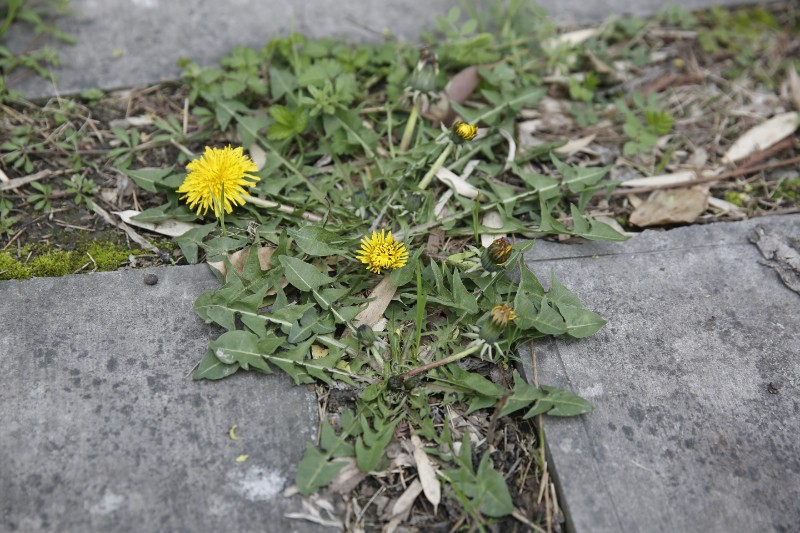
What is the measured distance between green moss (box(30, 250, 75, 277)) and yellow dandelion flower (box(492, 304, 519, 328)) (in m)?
1.45

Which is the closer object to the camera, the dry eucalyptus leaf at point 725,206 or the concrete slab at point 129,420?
the concrete slab at point 129,420

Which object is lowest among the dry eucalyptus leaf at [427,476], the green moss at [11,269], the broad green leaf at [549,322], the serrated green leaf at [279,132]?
the dry eucalyptus leaf at [427,476]

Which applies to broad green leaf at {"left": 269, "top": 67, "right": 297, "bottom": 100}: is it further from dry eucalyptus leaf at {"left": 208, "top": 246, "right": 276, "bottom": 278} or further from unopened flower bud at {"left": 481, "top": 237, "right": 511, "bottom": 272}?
unopened flower bud at {"left": 481, "top": 237, "right": 511, "bottom": 272}

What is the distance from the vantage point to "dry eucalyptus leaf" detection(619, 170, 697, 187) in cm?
284

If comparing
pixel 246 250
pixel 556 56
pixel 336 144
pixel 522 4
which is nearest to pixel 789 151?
pixel 556 56

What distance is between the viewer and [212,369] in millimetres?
2064

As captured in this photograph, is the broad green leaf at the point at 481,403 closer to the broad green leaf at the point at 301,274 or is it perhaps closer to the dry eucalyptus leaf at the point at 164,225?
the broad green leaf at the point at 301,274

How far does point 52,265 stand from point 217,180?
2.07 ft

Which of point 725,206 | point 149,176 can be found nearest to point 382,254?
point 149,176

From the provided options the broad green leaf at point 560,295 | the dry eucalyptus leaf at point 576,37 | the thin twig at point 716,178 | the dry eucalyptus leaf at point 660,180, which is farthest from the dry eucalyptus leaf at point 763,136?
the broad green leaf at point 560,295

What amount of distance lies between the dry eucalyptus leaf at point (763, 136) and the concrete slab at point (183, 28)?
96cm

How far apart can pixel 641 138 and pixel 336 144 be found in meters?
1.30

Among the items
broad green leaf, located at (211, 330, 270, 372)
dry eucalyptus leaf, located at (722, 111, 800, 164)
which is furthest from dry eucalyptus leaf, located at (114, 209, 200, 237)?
dry eucalyptus leaf, located at (722, 111, 800, 164)

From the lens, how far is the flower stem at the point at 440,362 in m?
2.13
